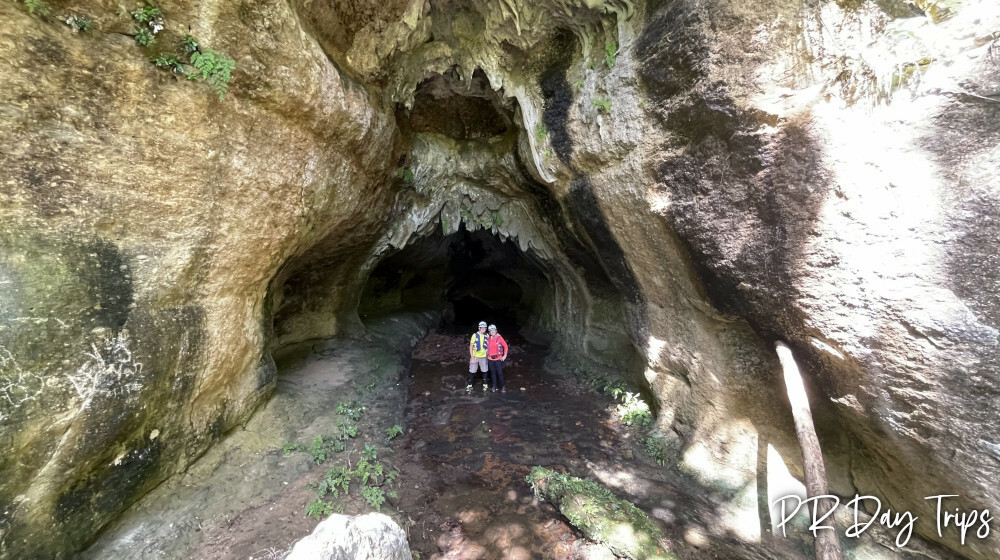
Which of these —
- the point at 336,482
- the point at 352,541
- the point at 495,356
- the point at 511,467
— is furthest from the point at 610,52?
the point at 336,482

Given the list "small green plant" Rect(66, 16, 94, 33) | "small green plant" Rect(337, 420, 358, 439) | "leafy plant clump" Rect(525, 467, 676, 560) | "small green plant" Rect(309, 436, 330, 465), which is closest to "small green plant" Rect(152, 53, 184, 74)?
"small green plant" Rect(66, 16, 94, 33)

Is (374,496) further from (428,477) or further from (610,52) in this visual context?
(610,52)

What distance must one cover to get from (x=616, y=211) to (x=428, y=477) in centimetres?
518

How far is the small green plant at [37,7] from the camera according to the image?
304cm

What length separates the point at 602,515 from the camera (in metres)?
4.35

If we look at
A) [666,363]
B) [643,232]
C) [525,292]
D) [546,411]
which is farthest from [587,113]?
[525,292]

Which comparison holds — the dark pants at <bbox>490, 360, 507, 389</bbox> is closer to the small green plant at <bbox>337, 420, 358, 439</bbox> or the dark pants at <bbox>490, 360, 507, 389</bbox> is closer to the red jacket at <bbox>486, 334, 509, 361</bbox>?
the red jacket at <bbox>486, 334, 509, 361</bbox>

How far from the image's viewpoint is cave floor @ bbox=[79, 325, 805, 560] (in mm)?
4086

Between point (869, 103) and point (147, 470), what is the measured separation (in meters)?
8.19

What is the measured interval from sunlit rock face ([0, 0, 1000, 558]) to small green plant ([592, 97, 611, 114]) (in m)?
0.13

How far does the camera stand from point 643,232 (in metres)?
6.10

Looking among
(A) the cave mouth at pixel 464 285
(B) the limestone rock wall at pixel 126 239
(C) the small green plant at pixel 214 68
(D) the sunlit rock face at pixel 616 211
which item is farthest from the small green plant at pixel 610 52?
(A) the cave mouth at pixel 464 285

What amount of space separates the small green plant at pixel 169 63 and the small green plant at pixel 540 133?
5358 mm

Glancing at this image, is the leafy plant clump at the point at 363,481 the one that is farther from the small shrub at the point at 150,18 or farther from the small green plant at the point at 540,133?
the small green plant at the point at 540,133
